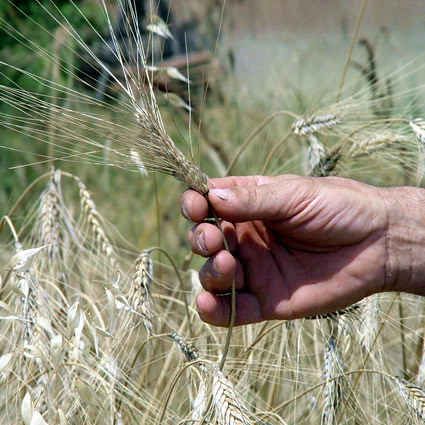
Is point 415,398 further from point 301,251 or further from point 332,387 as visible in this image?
point 301,251

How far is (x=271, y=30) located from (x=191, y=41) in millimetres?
1153

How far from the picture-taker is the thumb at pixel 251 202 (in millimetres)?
985

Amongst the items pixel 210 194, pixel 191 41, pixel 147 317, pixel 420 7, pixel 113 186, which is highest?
pixel 420 7

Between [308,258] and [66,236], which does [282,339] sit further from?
[66,236]

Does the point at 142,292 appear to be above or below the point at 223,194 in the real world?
below

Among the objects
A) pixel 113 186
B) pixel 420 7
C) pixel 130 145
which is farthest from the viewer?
pixel 420 7

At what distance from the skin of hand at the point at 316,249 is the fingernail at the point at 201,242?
0.07 meters

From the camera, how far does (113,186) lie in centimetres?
307

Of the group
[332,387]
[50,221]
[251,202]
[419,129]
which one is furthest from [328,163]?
[50,221]

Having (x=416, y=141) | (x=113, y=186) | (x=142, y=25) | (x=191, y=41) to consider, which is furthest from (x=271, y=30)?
(x=416, y=141)

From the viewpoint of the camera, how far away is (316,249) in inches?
48.0

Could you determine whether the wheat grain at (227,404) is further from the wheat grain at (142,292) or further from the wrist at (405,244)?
the wrist at (405,244)

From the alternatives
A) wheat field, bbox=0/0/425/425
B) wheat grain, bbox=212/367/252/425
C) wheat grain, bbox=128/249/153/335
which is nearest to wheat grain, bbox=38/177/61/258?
wheat field, bbox=0/0/425/425

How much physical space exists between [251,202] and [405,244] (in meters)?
0.43
